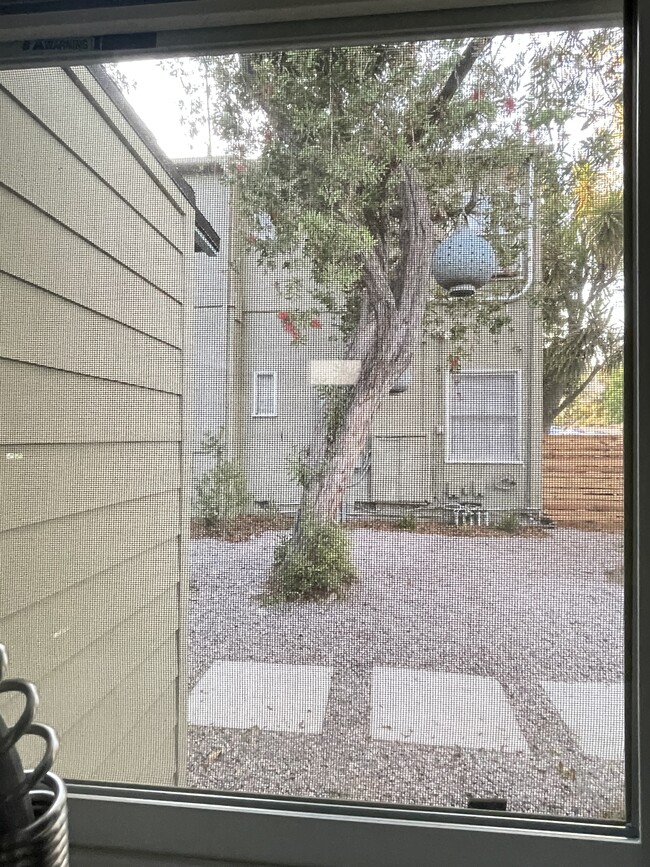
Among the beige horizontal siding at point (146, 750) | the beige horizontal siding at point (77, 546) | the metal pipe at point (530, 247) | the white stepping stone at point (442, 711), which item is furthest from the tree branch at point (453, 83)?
the beige horizontal siding at point (146, 750)

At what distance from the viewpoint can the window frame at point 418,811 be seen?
0.67 m

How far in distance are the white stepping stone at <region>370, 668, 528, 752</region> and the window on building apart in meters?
0.39

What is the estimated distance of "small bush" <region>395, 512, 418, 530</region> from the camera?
76cm

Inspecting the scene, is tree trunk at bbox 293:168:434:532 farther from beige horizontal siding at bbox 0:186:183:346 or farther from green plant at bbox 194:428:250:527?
beige horizontal siding at bbox 0:186:183:346

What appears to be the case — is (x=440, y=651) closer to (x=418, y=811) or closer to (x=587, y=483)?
(x=418, y=811)

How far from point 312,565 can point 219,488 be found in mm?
177

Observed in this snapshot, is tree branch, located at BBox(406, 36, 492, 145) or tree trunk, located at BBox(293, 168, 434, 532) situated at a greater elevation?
tree branch, located at BBox(406, 36, 492, 145)

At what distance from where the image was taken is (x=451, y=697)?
75 cm

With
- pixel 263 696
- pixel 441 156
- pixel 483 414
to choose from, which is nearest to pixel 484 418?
pixel 483 414

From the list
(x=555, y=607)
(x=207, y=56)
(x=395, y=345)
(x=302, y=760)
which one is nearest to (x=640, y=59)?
(x=395, y=345)

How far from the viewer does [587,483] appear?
0.74 meters

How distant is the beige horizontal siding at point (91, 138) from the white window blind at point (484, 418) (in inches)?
19.1

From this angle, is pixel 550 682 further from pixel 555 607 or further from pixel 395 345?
pixel 395 345

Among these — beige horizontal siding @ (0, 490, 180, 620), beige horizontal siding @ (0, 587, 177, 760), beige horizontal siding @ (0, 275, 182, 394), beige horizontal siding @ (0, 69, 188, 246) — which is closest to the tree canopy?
beige horizontal siding @ (0, 69, 188, 246)
